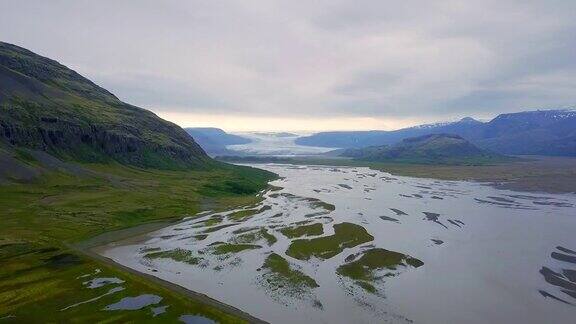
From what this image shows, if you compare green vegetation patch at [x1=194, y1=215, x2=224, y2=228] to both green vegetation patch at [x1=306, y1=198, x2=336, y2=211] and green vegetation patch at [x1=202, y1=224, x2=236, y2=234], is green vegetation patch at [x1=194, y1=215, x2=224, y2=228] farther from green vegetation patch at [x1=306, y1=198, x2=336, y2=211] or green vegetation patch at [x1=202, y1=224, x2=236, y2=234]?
green vegetation patch at [x1=306, y1=198, x2=336, y2=211]

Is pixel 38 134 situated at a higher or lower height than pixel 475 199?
higher

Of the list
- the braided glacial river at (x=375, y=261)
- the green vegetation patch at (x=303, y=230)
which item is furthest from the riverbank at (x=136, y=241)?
the green vegetation patch at (x=303, y=230)

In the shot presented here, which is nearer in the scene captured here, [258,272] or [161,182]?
[258,272]

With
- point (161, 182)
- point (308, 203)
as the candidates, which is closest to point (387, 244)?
point (308, 203)

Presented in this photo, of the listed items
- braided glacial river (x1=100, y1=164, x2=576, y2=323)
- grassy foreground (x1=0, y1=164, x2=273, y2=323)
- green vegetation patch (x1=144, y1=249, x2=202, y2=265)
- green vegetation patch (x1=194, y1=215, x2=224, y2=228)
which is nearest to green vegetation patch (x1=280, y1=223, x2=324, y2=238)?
braided glacial river (x1=100, y1=164, x2=576, y2=323)

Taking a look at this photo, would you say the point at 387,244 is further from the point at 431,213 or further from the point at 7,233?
the point at 7,233
